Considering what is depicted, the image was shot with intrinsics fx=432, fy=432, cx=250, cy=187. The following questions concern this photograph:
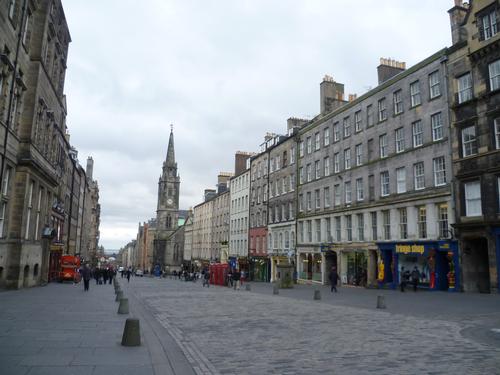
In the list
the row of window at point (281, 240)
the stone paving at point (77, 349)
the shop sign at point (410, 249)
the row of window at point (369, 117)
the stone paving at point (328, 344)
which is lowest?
the stone paving at point (328, 344)

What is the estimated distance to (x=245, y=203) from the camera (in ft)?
219

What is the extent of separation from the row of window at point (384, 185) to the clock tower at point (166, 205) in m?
87.1

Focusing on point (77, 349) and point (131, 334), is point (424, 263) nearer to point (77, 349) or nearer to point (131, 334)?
point (131, 334)

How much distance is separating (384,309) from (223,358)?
12235 mm

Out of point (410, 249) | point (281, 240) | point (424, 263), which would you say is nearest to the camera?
point (424, 263)

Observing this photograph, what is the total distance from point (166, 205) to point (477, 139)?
110778 millimetres

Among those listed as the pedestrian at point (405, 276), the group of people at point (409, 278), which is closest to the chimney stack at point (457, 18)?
the group of people at point (409, 278)

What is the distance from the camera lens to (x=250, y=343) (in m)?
10.7

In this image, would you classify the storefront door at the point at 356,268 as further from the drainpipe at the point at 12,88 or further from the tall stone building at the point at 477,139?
the drainpipe at the point at 12,88

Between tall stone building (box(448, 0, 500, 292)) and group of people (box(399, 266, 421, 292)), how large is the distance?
3377mm

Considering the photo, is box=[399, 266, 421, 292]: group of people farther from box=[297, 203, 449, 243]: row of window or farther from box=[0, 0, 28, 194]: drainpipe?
box=[0, 0, 28, 194]: drainpipe

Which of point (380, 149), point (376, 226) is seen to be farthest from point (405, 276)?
Answer: point (380, 149)

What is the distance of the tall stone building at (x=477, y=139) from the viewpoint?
2641 cm

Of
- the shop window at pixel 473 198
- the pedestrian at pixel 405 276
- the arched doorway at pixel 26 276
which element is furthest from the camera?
the pedestrian at pixel 405 276
